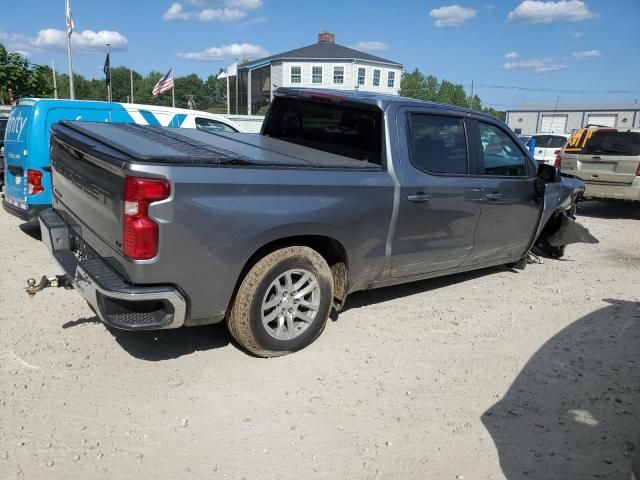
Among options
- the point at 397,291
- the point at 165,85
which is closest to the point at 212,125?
the point at 397,291

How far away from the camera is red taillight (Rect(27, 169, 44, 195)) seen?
6.16m

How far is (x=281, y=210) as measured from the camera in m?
3.44

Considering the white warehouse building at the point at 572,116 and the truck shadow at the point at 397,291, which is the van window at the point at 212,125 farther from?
the white warehouse building at the point at 572,116

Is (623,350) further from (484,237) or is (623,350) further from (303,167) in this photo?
(303,167)

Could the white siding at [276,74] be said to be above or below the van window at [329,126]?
above

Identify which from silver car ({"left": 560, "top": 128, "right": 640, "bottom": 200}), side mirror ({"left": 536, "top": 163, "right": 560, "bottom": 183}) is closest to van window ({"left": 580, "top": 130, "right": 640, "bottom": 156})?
silver car ({"left": 560, "top": 128, "right": 640, "bottom": 200})

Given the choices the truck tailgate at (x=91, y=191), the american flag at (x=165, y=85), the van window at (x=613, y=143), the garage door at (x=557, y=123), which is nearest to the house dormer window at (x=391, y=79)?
the american flag at (x=165, y=85)

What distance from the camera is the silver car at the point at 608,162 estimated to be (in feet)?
32.4

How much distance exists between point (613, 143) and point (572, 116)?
68.4m

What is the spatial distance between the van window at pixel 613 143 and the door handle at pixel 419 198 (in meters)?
7.53

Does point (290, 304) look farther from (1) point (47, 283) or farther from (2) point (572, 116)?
(2) point (572, 116)

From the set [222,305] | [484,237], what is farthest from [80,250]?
[484,237]

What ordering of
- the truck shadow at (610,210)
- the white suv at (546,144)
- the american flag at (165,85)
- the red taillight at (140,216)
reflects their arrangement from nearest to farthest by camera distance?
the red taillight at (140,216) < the truck shadow at (610,210) < the white suv at (546,144) < the american flag at (165,85)

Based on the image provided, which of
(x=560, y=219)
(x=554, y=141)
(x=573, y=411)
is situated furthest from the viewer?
(x=554, y=141)
